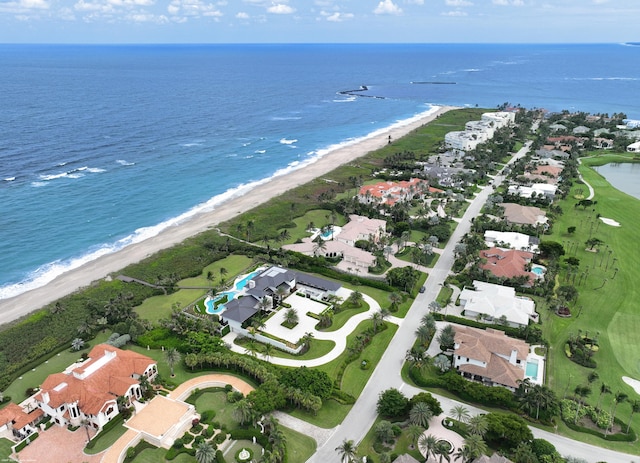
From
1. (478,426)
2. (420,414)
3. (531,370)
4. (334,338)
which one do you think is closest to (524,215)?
(531,370)

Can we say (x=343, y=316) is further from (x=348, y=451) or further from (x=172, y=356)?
(x=348, y=451)

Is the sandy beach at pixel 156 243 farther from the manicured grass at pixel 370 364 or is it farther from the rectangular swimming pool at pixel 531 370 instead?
the rectangular swimming pool at pixel 531 370

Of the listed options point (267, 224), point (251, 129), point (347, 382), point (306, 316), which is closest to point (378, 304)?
point (306, 316)

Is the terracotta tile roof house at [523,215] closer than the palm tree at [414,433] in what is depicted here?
No

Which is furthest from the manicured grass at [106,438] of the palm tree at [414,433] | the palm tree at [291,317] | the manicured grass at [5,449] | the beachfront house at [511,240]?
the beachfront house at [511,240]

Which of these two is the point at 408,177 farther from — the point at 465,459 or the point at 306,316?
the point at 465,459

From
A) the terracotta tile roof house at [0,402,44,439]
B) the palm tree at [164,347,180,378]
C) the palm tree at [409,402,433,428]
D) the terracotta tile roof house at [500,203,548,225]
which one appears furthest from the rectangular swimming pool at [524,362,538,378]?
the terracotta tile roof house at [0,402,44,439]

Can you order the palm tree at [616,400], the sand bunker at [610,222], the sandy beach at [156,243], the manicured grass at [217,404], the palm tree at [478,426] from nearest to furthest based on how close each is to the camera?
the palm tree at [478,426], the palm tree at [616,400], the manicured grass at [217,404], the sandy beach at [156,243], the sand bunker at [610,222]
